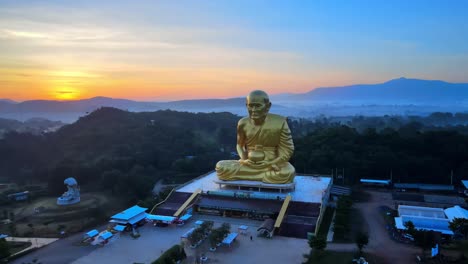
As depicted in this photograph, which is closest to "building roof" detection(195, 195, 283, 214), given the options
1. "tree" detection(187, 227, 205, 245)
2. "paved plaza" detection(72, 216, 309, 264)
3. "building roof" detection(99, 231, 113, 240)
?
"paved plaza" detection(72, 216, 309, 264)

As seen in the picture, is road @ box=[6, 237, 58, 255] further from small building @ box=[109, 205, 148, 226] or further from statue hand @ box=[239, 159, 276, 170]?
statue hand @ box=[239, 159, 276, 170]

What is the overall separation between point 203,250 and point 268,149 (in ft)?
25.7

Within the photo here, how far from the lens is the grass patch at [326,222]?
18.5m

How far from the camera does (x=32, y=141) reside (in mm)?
39344

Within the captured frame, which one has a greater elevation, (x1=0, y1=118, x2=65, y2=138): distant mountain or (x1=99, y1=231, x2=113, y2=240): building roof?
(x1=99, y1=231, x2=113, y2=240): building roof

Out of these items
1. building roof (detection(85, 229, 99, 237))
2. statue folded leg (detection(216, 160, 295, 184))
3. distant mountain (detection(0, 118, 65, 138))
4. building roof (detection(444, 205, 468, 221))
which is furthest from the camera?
distant mountain (detection(0, 118, 65, 138))

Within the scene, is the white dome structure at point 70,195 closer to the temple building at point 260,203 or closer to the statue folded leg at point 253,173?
the temple building at point 260,203

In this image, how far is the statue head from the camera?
21.5m

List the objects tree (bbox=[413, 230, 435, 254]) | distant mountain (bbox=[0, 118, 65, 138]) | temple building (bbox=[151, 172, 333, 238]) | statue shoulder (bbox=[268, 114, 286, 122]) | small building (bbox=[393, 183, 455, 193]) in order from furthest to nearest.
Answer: distant mountain (bbox=[0, 118, 65, 138]) → small building (bbox=[393, 183, 455, 193]) → statue shoulder (bbox=[268, 114, 286, 122]) → temple building (bbox=[151, 172, 333, 238]) → tree (bbox=[413, 230, 435, 254])

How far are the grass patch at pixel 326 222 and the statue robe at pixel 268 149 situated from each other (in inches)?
109

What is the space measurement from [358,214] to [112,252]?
44.2ft

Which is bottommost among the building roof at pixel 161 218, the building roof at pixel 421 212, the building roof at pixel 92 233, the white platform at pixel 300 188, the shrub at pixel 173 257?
the building roof at pixel 92 233

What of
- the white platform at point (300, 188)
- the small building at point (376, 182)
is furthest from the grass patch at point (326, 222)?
the small building at point (376, 182)

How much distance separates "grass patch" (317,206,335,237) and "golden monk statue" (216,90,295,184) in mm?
2784
